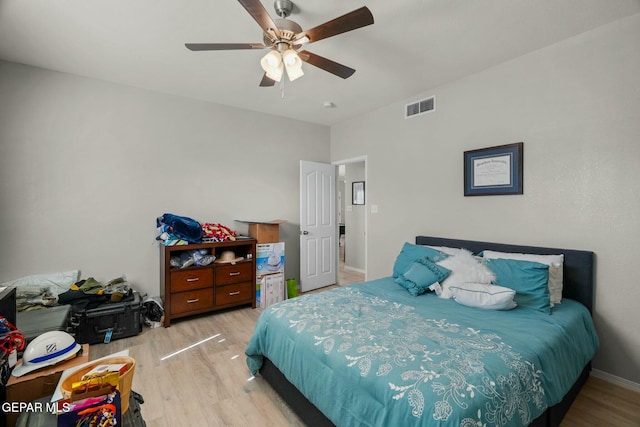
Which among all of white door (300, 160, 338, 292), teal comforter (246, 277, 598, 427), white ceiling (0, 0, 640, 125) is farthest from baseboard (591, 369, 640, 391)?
white door (300, 160, 338, 292)

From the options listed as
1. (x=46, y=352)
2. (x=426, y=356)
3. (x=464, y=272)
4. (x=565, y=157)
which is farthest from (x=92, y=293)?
(x=565, y=157)

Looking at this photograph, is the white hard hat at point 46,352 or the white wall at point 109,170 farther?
the white wall at point 109,170

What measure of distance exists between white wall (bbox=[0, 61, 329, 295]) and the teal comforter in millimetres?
2260

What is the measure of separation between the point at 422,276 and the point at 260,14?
7.61 ft

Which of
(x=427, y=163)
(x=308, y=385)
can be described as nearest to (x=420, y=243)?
(x=427, y=163)

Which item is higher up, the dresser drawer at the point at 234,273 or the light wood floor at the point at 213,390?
the dresser drawer at the point at 234,273

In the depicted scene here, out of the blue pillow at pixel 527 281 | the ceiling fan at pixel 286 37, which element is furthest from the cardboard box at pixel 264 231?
the blue pillow at pixel 527 281

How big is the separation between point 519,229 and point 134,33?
3.80 meters

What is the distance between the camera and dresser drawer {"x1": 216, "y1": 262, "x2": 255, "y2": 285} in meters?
3.55

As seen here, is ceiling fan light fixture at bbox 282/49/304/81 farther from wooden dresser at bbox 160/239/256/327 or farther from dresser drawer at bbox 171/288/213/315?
dresser drawer at bbox 171/288/213/315

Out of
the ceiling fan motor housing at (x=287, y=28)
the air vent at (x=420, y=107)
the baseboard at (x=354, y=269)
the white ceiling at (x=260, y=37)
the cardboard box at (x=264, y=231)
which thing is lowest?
the baseboard at (x=354, y=269)

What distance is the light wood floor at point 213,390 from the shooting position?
73.2 inches

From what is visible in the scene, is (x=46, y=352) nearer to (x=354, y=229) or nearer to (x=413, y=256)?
(x=413, y=256)

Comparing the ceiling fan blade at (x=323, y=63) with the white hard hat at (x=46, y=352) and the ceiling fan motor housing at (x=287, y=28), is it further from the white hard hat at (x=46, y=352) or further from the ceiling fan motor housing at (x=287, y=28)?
the white hard hat at (x=46, y=352)
